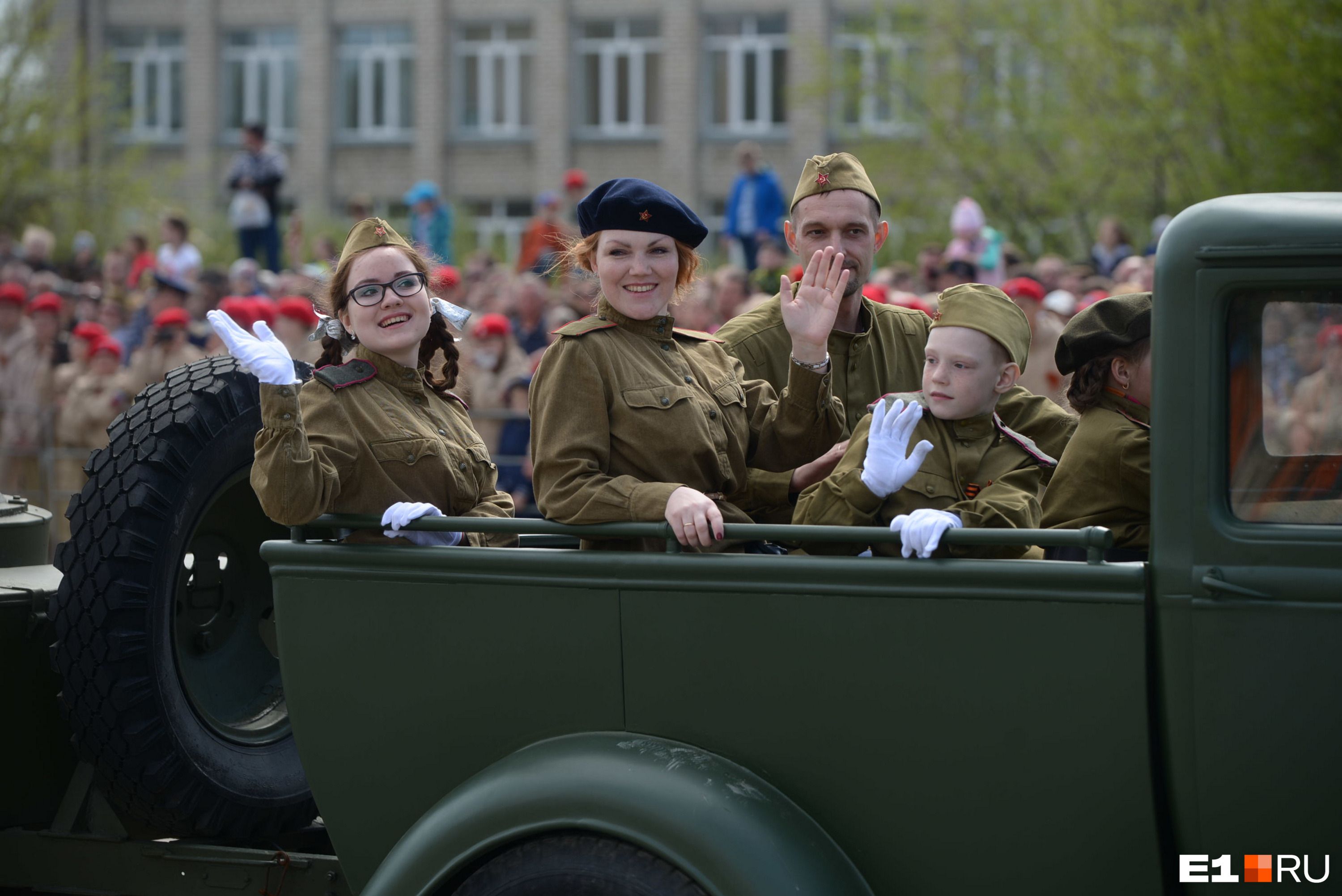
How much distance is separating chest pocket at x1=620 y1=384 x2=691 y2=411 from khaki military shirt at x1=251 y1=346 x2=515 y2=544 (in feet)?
1.89

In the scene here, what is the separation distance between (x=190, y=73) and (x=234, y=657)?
107 feet

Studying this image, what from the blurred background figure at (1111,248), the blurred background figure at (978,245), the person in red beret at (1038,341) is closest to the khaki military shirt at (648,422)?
the person in red beret at (1038,341)

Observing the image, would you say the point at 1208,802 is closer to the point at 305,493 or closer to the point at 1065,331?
the point at 1065,331

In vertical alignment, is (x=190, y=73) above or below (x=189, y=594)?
above

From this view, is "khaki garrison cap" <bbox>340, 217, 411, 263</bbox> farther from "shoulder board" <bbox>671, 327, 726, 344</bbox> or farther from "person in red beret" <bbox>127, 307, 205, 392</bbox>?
"person in red beret" <bbox>127, 307, 205, 392</bbox>

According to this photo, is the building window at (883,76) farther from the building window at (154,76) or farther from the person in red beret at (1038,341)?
the building window at (154,76)

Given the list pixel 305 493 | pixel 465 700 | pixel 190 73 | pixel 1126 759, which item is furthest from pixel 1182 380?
pixel 190 73

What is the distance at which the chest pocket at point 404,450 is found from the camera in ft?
11.8

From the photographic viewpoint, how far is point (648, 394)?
335 centimetres

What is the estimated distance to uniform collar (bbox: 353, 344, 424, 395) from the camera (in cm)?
381

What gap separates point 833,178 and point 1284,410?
1765 millimetres

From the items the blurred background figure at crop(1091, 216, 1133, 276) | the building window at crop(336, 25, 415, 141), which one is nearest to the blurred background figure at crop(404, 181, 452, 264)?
the blurred background figure at crop(1091, 216, 1133, 276)

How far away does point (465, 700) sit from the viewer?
10.2 feet

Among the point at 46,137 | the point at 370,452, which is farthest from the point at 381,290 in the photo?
the point at 46,137
